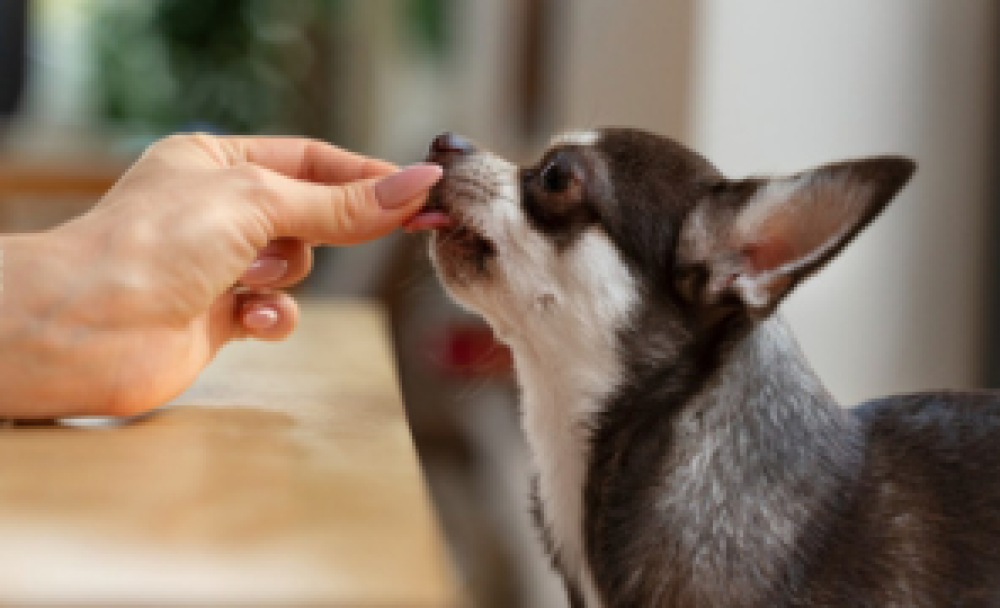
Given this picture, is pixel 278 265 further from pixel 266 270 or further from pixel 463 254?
pixel 463 254

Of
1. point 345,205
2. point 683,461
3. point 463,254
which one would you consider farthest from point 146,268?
point 683,461

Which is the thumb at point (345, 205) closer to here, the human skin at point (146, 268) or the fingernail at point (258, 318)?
the human skin at point (146, 268)

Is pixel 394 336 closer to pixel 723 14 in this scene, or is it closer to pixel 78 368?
pixel 723 14

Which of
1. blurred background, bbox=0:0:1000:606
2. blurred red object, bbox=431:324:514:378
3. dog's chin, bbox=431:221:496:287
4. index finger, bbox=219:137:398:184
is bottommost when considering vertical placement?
blurred red object, bbox=431:324:514:378

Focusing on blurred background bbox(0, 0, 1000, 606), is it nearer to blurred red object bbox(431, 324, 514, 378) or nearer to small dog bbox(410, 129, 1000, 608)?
blurred red object bbox(431, 324, 514, 378)

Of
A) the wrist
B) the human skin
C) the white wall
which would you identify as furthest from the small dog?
the white wall

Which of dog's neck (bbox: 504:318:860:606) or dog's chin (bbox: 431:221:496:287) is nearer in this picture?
dog's neck (bbox: 504:318:860:606)

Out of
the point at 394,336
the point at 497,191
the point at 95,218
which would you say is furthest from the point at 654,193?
the point at 394,336
